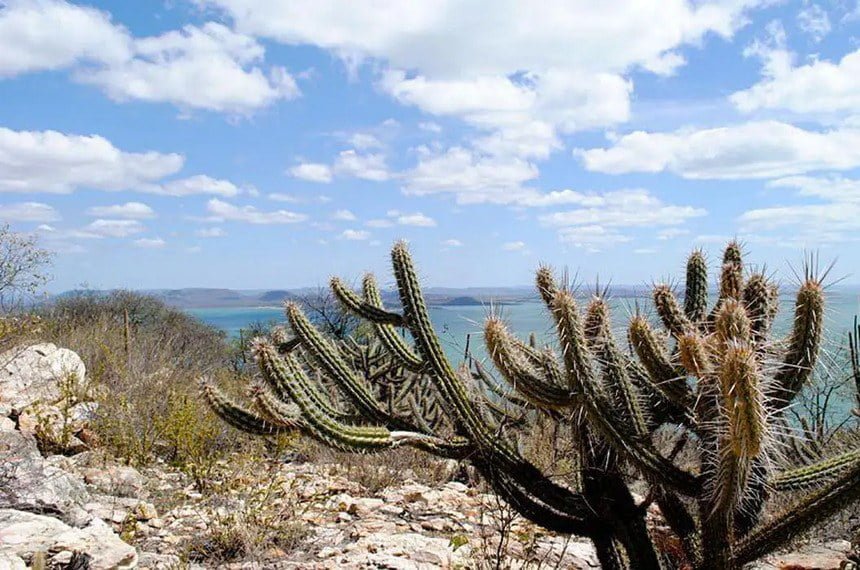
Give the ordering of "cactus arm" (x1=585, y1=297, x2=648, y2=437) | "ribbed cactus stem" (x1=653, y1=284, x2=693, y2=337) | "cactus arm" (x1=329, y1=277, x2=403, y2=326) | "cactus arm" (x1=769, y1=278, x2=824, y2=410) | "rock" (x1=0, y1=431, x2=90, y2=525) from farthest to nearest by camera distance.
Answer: "rock" (x1=0, y1=431, x2=90, y2=525) < "cactus arm" (x1=329, y1=277, x2=403, y2=326) < "ribbed cactus stem" (x1=653, y1=284, x2=693, y2=337) < "cactus arm" (x1=585, y1=297, x2=648, y2=437) < "cactus arm" (x1=769, y1=278, x2=824, y2=410)

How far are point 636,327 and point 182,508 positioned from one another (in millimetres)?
4304

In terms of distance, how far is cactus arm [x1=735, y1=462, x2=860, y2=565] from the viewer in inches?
116

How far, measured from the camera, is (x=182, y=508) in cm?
597

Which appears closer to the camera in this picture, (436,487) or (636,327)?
(636,327)

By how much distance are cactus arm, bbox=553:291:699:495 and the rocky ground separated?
61cm

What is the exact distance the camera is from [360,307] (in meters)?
4.30

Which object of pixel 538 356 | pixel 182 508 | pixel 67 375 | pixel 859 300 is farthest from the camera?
pixel 67 375

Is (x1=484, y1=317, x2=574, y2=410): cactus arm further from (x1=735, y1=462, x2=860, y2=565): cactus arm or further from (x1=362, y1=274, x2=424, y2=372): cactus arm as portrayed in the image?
(x1=735, y1=462, x2=860, y2=565): cactus arm

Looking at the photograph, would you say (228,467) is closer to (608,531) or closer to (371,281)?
(371,281)

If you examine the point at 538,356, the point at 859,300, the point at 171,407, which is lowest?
the point at 171,407

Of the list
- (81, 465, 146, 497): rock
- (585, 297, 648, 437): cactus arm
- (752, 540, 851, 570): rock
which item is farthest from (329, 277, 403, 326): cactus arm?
(81, 465, 146, 497): rock

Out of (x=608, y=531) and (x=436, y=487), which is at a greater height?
(x=608, y=531)

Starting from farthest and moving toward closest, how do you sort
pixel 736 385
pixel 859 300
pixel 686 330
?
pixel 859 300
pixel 686 330
pixel 736 385

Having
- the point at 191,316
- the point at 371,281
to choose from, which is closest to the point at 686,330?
the point at 371,281
